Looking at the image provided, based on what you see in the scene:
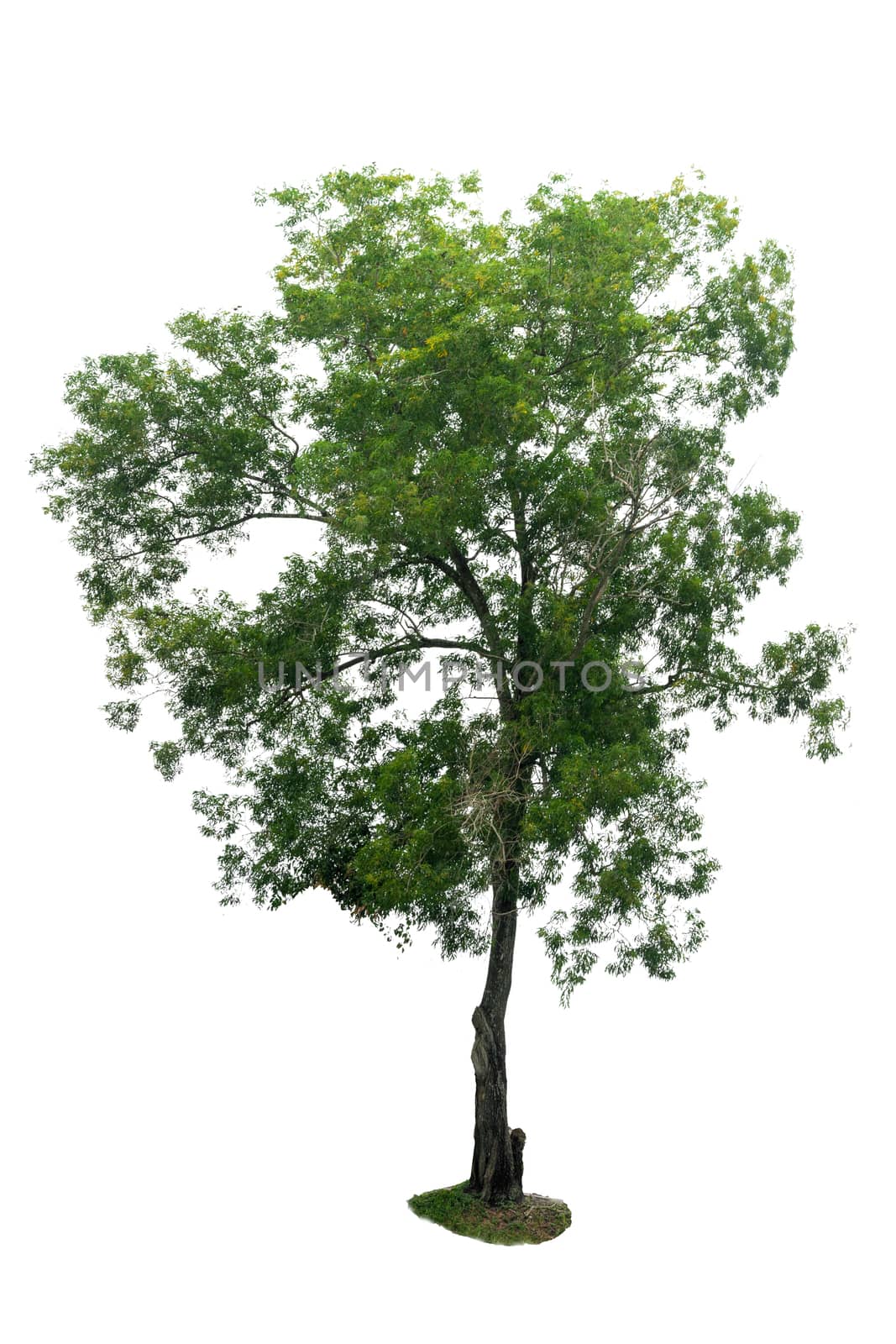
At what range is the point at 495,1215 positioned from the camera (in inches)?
530

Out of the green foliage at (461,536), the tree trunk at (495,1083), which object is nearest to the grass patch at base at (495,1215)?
the tree trunk at (495,1083)

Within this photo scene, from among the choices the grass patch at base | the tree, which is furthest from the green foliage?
the grass patch at base

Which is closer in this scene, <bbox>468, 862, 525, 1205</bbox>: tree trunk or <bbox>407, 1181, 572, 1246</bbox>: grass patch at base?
<bbox>407, 1181, 572, 1246</bbox>: grass patch at base

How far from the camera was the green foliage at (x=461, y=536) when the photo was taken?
12820 millimetres

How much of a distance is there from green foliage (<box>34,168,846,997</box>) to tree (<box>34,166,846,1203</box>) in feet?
0.10

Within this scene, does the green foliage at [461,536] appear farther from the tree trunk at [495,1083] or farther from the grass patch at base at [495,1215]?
the grass patch at base at [495,1215]

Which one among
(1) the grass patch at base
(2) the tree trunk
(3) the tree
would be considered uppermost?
(3) the tree

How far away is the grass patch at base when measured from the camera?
43.3ft

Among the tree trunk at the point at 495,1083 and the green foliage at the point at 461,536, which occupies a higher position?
the green foliage at the point at 461,536

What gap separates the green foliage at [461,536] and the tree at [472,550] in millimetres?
30

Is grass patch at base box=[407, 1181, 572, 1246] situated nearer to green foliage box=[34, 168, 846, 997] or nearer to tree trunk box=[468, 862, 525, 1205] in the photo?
tree trunk box=[468, 862, 525, 1205]

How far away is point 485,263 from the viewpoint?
1304cm

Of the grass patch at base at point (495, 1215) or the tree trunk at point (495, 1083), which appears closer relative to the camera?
the grass patch at base at point (495, 1215)

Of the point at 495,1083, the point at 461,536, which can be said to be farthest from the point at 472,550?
the point at 495,1083
